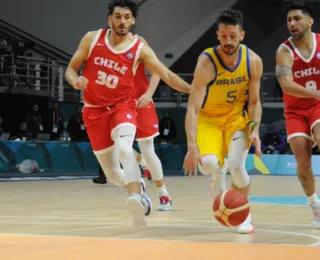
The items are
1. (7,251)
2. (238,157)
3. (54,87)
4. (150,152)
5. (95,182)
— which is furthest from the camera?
(54,87)

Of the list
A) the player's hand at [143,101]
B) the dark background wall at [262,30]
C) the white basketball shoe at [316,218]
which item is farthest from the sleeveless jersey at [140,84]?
the dark background wall at [262,30]

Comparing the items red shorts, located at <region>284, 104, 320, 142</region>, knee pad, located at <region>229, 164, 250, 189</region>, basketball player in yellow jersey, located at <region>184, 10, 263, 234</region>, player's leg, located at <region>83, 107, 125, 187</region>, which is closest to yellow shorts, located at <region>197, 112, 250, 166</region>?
basketball player in yellow jersey, located at <region>184, 10, 263, 234</region>

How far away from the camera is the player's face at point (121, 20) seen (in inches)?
318

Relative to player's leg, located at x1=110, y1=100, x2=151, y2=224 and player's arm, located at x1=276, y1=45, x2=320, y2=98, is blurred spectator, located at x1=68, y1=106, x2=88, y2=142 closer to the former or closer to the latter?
player's leg, located at x1=110, y1=100, x2=151, y2=224

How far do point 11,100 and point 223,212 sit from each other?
655 inches

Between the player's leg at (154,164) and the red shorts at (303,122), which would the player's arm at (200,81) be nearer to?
the red shorts at (303,122)

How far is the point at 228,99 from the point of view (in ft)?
25.8

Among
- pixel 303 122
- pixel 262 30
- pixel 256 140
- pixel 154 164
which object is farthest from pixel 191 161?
pixel 262 30

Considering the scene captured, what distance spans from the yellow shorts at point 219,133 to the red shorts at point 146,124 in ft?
6.86

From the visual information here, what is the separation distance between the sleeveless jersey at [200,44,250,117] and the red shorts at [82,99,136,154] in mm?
868

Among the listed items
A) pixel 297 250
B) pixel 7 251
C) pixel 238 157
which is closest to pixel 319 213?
pixel 238 157

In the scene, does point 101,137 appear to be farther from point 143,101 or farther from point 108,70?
point 143,101

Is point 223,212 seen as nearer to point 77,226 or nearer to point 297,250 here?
point 297,250

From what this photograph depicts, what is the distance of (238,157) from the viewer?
25.3ft
